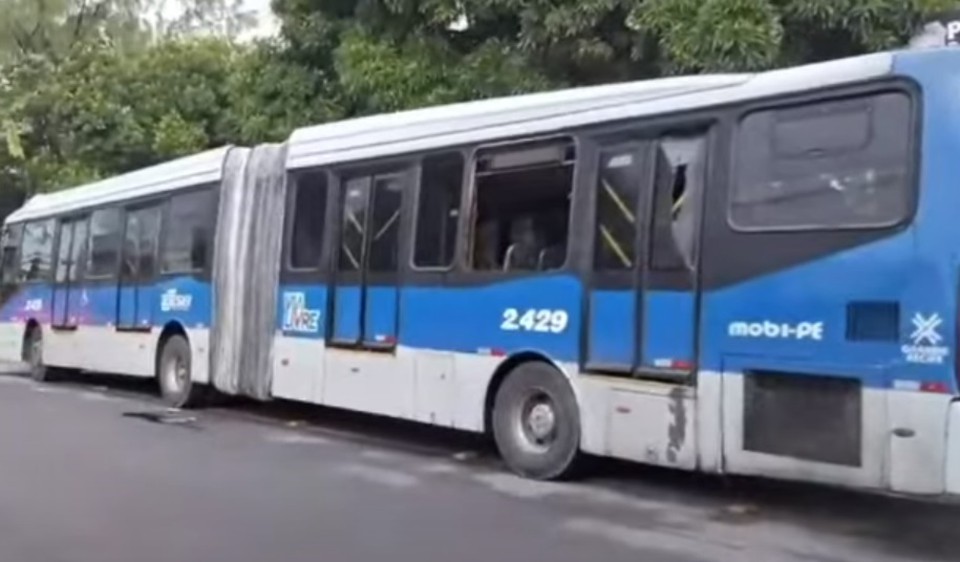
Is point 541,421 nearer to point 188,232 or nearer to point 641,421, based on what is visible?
point 641,421

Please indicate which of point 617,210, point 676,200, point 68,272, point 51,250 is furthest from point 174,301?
point 676,200

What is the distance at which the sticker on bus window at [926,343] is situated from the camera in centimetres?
784

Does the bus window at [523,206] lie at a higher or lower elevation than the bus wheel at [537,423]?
higher

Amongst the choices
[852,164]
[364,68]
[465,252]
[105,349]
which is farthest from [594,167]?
[105,349]

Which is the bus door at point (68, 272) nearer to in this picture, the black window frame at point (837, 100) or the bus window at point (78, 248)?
the bus window at point (78, 248)

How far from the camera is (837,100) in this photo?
339 inches

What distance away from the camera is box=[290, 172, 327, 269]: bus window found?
1353 centimetres

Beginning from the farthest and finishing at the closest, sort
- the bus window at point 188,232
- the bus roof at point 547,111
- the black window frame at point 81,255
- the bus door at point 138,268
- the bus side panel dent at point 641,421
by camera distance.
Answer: the black window frame at point 81,255, the bus door at point 138,268, the bus window at point 188,232, the bus side panel dent at point 641,421, the bus roof at point 547,111

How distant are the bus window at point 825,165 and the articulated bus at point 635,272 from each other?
1 cm

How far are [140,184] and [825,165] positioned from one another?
1146cm

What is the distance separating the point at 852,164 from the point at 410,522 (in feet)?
12.1

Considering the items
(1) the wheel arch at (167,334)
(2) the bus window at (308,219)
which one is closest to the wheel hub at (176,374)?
(1) the wheel arch at (167,334)

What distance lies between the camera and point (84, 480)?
35.1ft

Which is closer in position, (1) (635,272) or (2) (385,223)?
(1) (635,272)
